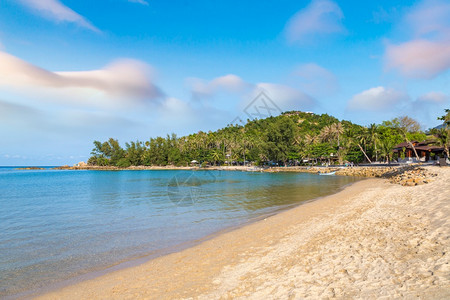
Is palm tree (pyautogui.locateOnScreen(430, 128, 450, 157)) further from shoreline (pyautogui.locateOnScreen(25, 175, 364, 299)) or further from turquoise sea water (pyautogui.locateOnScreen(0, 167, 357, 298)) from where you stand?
shoreline (pyautogui.locateOnScreen(25, 175, 364, 299))

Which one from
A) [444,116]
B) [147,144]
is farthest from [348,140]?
[147,144]

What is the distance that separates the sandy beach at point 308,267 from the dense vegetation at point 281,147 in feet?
149

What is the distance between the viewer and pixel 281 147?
99000 millimetres

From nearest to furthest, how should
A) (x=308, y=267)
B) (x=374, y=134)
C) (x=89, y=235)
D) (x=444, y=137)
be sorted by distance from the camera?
(x=308, y=267), (x=89, y=235), (x=444, y=137), (x=374, y=134)

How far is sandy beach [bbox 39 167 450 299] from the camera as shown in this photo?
205 inches

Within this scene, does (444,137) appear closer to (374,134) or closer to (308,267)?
(374,134)

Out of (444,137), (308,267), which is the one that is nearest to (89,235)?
(308,267)

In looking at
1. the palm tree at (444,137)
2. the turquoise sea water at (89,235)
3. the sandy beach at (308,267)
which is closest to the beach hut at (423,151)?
the palm tree at (444,137)

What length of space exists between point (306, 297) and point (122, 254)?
7620mm

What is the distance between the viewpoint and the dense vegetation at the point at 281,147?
77.8m

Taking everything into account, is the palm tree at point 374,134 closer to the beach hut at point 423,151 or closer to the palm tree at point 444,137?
the beach hut at point 423,151

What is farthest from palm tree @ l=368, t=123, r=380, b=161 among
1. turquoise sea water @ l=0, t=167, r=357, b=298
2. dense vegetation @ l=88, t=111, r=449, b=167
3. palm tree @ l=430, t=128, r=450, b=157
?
turquoise sea water @ l=0, t=167, r=357, b=298

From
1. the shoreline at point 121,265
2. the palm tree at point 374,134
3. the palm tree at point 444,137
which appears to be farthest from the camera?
the palm tree at point 374,134

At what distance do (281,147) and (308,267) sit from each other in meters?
94.5
